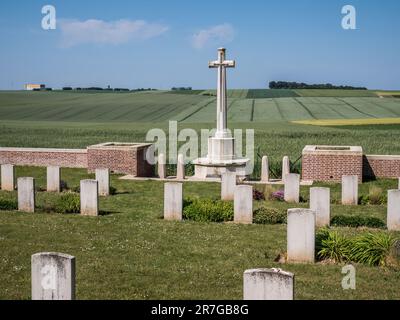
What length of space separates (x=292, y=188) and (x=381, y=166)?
710 cm

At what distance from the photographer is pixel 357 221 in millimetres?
14250

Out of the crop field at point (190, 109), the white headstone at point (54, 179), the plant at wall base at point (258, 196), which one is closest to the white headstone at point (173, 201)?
the plant at wall base at point (258, 196)

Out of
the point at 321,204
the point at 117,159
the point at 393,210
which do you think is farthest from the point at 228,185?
the point at 117,159

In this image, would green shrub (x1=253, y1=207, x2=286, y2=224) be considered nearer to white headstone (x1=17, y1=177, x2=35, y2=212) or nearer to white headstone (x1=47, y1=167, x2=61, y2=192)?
white headstone (x1=17, y1=177, x2=35, y2=212)

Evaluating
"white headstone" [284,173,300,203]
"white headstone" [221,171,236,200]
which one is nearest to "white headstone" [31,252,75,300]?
"white headstone" [221,171,236,200]

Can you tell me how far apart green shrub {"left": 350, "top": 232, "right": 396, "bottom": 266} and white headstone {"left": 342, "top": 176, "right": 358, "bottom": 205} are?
572cm

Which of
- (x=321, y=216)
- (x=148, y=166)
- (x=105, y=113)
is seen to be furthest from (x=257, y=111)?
(x=321, y=216)

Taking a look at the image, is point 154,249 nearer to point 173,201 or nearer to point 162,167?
point 173,201

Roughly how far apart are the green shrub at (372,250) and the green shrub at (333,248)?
0.42 feet

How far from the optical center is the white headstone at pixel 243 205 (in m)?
14.4
